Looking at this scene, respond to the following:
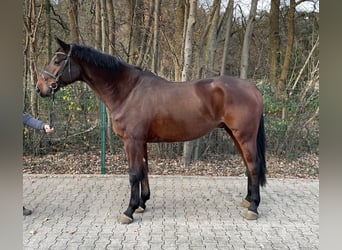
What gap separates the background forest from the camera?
7.23 m

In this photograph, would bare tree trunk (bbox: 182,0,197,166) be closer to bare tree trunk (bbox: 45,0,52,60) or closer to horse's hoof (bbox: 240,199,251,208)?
horse's hoof (bbox: 240,199,251,208)

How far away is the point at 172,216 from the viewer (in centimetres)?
455

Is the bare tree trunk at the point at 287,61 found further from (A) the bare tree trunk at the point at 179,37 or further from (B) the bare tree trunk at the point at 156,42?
(B) the bare tree trunk at the point at 156,42

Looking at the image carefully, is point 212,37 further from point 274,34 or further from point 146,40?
point 274,34

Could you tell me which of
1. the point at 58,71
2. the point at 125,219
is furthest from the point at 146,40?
the point at 125,219

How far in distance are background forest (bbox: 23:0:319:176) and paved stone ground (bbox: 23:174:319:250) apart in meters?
0.97

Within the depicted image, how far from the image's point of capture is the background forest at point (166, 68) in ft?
23.7

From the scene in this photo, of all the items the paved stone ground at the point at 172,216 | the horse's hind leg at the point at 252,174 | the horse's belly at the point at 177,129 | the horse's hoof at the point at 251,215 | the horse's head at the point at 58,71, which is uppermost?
the horse's head at the point at 58,71

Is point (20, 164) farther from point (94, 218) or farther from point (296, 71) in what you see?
point (296, 71)

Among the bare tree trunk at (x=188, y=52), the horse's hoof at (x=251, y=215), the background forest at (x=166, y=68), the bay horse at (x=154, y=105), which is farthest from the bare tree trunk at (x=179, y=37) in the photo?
the horse's hoof at (x=251, y=215)

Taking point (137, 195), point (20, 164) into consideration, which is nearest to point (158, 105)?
point (137, 195)

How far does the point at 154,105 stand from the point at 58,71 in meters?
1.13

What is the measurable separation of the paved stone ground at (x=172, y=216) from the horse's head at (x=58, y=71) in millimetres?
1500

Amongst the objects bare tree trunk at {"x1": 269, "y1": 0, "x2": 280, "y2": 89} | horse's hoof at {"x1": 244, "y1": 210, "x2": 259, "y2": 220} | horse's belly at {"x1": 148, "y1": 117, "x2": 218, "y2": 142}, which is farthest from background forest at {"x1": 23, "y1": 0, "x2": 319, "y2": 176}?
horse's hoof at {"x1": 244, "y1": 210, "x2": 259, "y2": 220}
